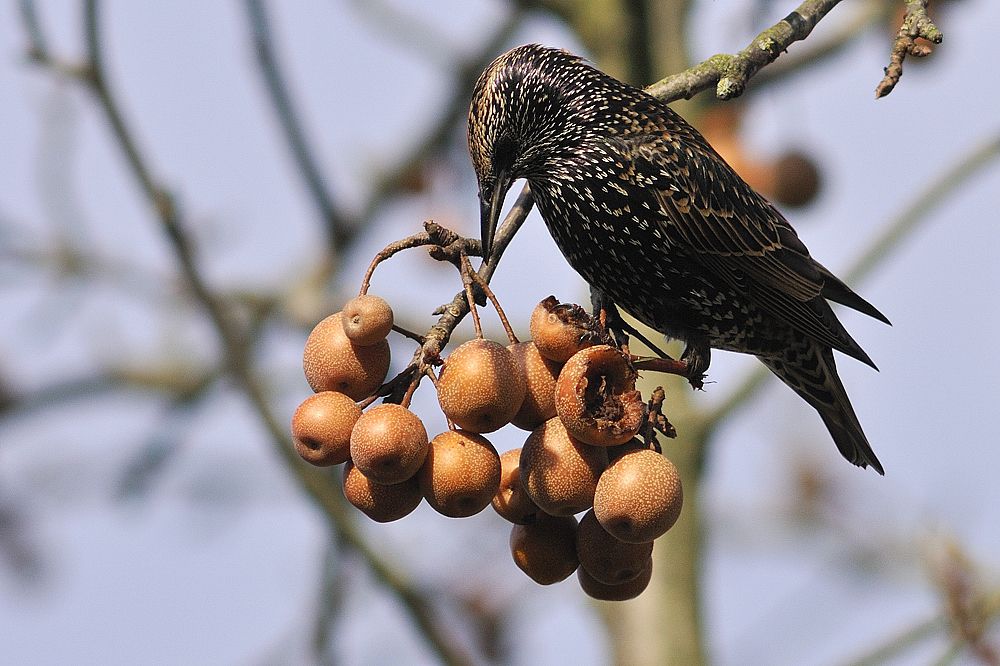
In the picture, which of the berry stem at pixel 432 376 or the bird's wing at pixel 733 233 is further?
the bird's wing at pixel 733 233

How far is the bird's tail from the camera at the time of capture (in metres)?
3.86

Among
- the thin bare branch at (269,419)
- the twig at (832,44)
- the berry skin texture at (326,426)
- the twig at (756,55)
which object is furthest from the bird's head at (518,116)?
the twig at (832,44)

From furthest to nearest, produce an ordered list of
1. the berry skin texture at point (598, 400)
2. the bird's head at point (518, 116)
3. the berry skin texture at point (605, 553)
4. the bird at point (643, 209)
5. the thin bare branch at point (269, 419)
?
the thin bare branch at point (269, 419), the bird at point (643, 209), the bird's head at point (518, 116), the berry skin texture at point (605, 553), the berry skin texture at point (598, 400)

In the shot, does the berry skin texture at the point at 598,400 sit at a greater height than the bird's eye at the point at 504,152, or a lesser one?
lesser

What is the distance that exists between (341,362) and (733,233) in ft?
5.67

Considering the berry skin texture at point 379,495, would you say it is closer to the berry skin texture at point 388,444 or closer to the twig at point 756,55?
the berry skin texture at point 388,444

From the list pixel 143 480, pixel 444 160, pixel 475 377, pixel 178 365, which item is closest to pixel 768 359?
pixel 475 377

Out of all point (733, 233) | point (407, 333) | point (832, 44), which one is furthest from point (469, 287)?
point (832, 44)

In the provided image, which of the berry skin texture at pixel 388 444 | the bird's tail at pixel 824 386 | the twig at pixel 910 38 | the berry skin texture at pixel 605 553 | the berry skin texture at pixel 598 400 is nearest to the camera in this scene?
the berry skin texture at pixel 388 444

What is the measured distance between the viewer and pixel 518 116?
11.2ft

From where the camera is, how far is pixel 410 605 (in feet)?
15.7

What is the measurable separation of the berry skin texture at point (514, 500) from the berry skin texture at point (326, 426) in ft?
1.09

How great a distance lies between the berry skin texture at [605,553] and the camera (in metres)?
2.32

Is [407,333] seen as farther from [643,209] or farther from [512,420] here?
[643,209]
